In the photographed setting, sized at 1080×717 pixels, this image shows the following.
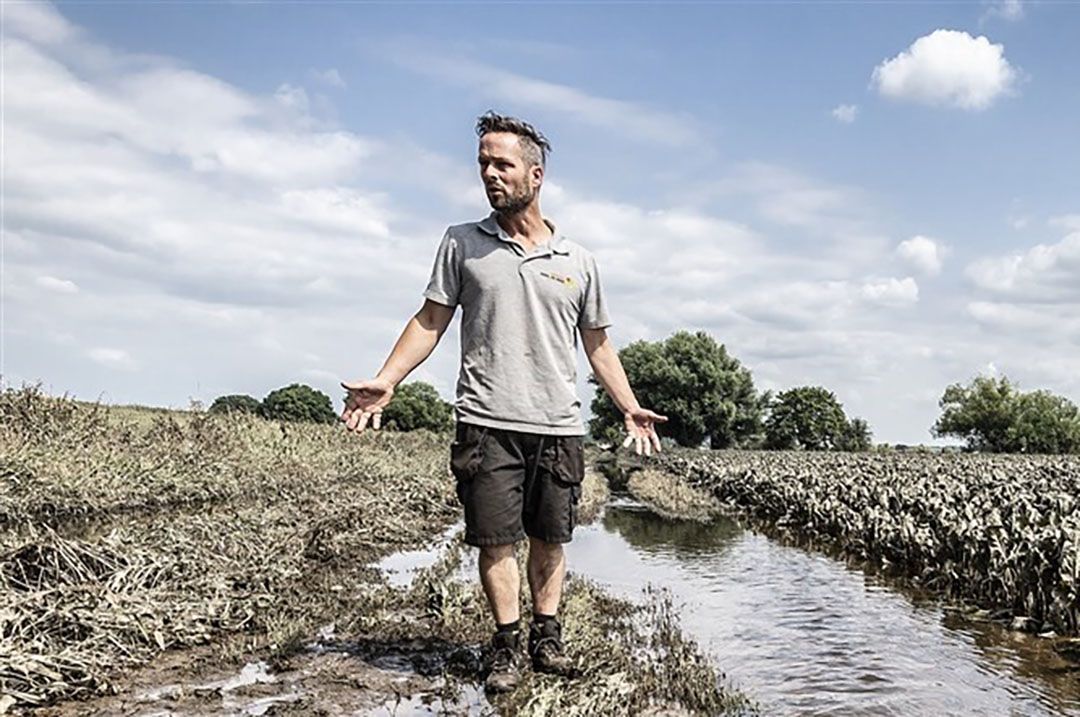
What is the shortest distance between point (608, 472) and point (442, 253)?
34966 mm

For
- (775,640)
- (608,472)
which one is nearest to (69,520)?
(775,640)

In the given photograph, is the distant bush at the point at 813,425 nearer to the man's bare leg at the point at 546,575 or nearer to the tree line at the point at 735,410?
the tree line at the point at 735,410

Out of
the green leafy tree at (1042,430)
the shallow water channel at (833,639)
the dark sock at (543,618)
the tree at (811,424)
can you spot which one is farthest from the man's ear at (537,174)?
the green leafy tree at (1042,430)

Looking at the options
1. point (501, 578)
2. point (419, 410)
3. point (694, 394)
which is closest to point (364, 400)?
point (501, 578)

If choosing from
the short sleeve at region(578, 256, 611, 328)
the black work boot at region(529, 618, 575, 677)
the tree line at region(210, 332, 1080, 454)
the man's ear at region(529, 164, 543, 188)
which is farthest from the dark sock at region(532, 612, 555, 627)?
the tree line at region(210, 332, 1080, 454)

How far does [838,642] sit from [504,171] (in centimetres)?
447

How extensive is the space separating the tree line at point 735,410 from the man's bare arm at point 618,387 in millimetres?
68897

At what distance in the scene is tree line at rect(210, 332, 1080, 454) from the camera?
8444 cm

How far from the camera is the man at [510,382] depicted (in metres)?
4.82

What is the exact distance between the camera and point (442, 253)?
500 centimetres

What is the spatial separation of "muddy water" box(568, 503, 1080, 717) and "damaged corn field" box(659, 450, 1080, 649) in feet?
1.51

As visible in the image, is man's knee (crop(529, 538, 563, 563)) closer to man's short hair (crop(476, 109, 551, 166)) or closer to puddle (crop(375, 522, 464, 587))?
man's short hair (crop(476, 109, 551, 166))

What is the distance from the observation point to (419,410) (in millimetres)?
100312

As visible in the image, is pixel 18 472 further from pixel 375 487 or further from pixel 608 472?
pixel 608 472
